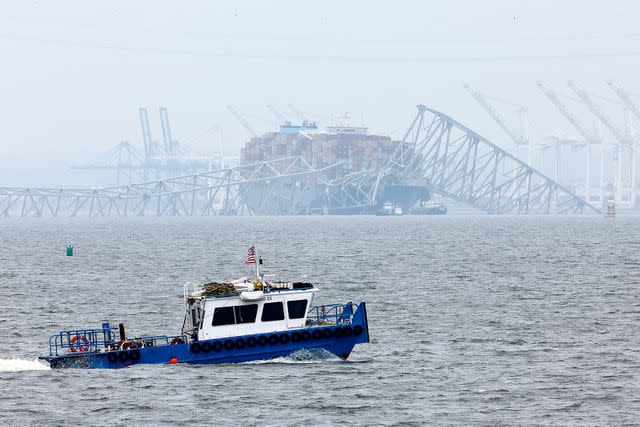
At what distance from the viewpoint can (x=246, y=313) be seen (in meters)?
47.7

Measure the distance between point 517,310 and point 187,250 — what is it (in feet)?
277

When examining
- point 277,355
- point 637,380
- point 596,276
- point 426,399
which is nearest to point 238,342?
point 277,355

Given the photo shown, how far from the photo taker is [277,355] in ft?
157

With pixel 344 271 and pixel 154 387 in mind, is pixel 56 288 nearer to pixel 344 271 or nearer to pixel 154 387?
pixel 344 271

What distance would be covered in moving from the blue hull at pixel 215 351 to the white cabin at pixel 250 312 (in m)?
0.40

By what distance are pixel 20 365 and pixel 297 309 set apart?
468 inches

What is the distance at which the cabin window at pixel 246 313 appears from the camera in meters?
47.7

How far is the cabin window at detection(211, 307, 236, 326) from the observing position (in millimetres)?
47562

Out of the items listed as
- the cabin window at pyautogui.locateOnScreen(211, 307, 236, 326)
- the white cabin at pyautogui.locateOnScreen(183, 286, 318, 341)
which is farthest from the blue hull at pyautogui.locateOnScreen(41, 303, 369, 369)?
the cabin window at pyautogui.locateOnScreen(211, 307, 236, 326)

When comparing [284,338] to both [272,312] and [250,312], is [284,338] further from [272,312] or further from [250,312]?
[250,312]

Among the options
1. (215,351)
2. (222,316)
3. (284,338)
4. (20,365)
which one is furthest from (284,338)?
(20,365)

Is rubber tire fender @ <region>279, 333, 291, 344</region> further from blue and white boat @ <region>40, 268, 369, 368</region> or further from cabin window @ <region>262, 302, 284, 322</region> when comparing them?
cabin window @ <region>262, 302, 284, 322</region>

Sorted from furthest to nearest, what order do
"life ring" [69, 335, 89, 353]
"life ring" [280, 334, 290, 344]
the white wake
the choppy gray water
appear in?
the white wake → "life ring" [69, 335, 89, 353] → "life ring" [280, 334, 290, 344] → the choppy gray water

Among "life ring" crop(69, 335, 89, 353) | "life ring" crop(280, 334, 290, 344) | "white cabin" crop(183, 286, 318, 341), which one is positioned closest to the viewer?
"white cabin" crop(183, 286, 318, 341)
